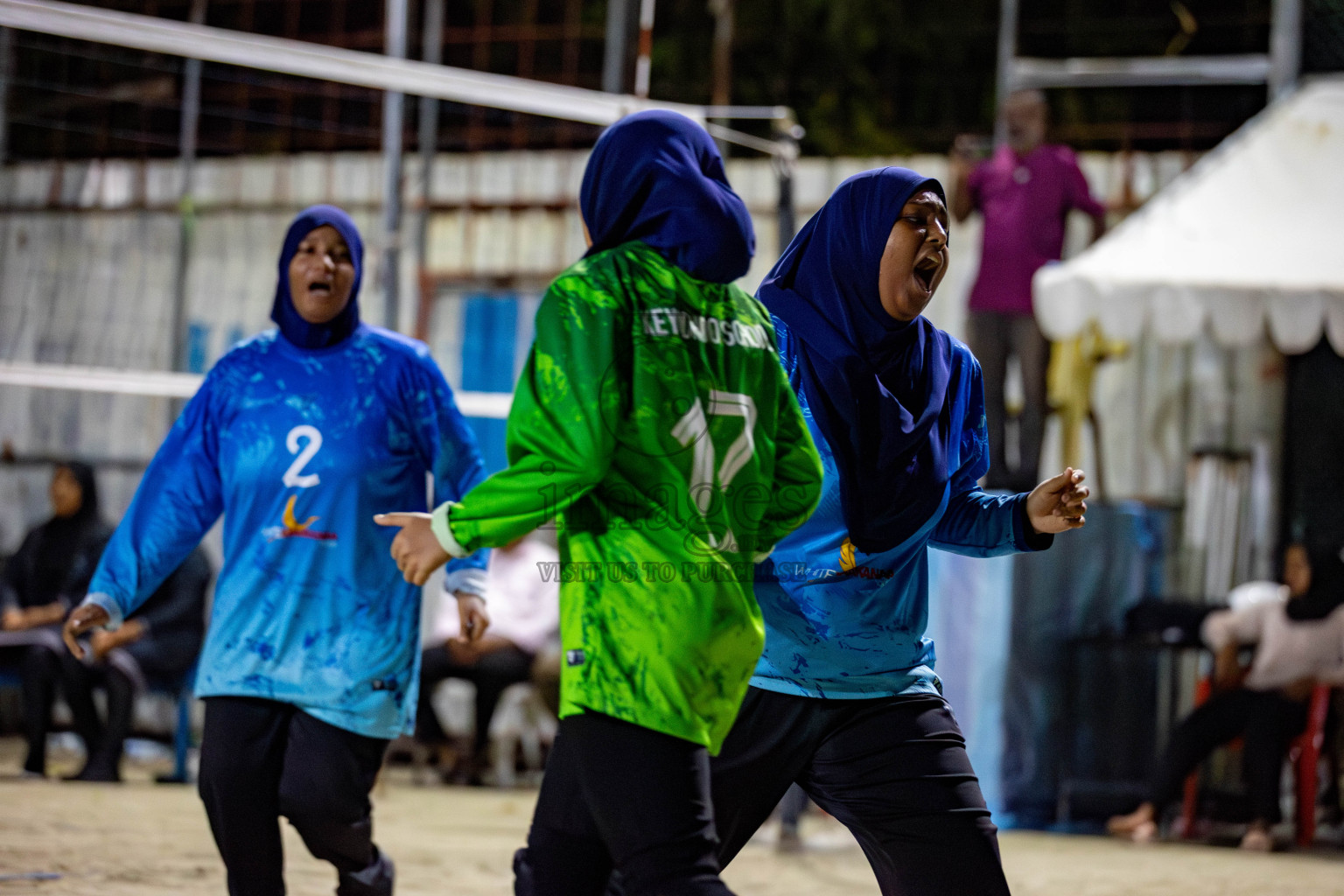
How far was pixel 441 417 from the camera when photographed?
423 centimetres

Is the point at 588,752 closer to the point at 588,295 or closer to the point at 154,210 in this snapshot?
the point at 588,295

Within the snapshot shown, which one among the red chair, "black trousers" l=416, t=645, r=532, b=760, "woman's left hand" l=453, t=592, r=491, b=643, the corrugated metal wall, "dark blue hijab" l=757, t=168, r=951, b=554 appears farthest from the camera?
"black trousers" l=416, t=645, r=532, b=760

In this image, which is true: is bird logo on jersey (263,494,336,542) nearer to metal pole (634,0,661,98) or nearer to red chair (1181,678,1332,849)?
metal pole (634,0,661,98)

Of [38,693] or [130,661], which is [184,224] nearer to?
[130,661]

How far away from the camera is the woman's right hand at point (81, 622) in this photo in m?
3.86

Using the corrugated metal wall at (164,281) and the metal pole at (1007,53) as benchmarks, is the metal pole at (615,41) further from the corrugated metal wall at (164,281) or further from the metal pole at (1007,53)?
the metal pole at (1007,53)

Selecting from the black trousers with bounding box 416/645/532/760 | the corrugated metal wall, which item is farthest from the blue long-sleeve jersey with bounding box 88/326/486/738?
the black trousers with bounding box 416/645/532/760

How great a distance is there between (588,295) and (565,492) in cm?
33

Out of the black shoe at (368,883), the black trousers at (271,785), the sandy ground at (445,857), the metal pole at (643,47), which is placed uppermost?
the metal pole at (643,47)

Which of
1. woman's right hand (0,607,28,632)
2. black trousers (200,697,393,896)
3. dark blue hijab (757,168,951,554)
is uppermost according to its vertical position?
dark blue hijab (757,168,951,554)

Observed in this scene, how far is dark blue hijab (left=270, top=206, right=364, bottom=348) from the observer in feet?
13.7

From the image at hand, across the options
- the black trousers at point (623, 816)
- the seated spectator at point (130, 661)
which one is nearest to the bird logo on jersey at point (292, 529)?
the black trousers at point (623, 816)

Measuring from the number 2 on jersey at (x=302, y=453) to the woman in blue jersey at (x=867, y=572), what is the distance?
53.1 inches

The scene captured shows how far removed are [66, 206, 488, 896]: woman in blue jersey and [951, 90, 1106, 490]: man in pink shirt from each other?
16.9 ft
